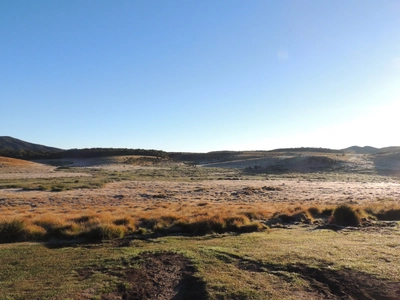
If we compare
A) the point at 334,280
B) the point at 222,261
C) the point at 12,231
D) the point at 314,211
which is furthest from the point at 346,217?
the point at 12,231

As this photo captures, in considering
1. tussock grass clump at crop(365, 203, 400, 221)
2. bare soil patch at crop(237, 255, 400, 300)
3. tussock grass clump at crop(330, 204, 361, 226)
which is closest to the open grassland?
bare soil patch at crop(237, 255, 400, 300)

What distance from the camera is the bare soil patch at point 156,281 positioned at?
7320 millimetres

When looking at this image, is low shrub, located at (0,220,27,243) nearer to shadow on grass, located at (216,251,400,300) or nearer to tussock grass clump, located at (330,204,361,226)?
shadow on grass, located at (216,251,400,300)

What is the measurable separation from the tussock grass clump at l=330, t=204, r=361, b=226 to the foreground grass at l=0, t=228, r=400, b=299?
3117mm

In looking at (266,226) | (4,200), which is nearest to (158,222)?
(266,226)

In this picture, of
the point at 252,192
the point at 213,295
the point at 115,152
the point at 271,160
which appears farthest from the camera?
the point at 115,152

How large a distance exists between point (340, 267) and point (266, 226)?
22.1ft

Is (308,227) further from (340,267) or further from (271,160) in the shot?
(271,160)

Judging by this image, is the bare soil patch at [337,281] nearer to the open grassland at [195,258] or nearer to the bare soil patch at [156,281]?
the open grassland at [195,258]

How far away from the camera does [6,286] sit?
7.31 meters

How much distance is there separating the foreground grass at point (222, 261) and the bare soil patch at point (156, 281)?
157 mm

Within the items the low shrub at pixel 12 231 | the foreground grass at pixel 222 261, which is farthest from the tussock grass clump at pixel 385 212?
the low shrub at pixel 12 231

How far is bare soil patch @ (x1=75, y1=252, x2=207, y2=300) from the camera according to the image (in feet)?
24.0

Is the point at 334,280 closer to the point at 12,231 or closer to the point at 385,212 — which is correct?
the point at 12,231
